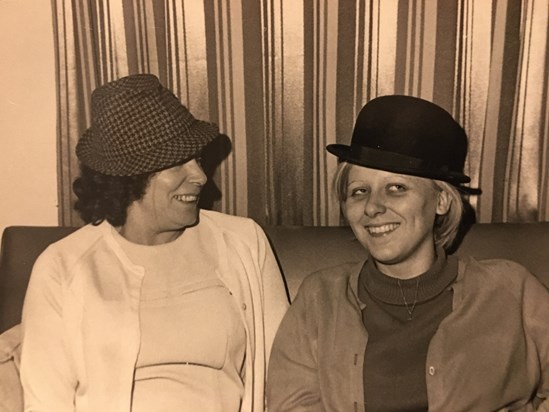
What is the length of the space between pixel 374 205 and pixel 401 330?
29cm

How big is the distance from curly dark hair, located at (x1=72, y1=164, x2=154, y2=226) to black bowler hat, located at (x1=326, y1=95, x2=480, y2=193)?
0.51 meters

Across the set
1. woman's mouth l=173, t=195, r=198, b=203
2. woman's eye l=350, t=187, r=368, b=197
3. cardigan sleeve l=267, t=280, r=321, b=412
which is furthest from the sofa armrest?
woman's eye l=350, t=187, r=368, b=197

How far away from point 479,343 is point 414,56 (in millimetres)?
823

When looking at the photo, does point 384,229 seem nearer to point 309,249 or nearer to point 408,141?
point 408,141

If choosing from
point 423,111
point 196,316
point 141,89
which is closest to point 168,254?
point 196,316

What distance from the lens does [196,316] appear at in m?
1.62

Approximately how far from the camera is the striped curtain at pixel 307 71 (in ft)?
6.22

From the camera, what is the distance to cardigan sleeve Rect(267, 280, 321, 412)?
1585mm

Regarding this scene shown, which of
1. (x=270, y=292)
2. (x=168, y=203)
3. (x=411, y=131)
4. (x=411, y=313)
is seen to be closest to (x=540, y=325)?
(x=411, y=313)

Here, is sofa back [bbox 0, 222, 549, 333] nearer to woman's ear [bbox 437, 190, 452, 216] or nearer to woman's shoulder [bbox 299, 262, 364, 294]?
woman's shoulder [bbox 299, 262, 364, 294]

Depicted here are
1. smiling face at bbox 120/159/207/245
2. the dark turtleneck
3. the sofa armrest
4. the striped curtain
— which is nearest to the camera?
the dark turtleneck

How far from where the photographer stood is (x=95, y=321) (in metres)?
1.60

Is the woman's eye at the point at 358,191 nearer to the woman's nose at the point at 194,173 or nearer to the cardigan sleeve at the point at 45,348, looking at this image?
the woman's nose at the point at 194,173

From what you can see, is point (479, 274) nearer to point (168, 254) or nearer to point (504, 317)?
point (504, 317)
